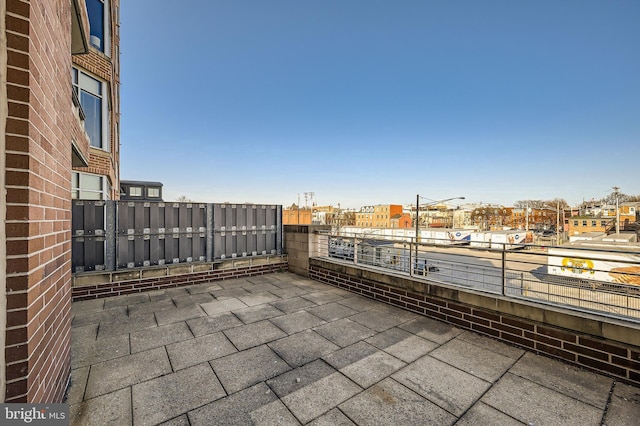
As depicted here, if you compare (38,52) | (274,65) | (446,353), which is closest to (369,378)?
(446,353)

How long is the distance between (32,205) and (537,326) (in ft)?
17.8

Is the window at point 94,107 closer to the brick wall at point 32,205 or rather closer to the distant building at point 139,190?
the brick wall at point 32,205

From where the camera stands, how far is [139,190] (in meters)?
32.4

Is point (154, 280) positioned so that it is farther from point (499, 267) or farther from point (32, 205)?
point (499, 267)

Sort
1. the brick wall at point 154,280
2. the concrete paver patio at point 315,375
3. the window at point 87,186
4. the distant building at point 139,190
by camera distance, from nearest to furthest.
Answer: the concrete paver patio at point 315,375
the brick wall at point 154,280
the window at point 87,186
the distant building at point 139,190

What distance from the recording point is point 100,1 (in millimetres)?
8719

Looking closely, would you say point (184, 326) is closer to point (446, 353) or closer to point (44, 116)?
point (44, 116)

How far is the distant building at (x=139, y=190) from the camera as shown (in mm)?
31031

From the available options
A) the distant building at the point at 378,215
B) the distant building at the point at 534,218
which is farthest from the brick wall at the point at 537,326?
the distant building at the point at 534,218

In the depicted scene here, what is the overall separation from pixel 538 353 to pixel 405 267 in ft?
8.48

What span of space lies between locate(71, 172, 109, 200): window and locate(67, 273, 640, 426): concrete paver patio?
4.96 metres

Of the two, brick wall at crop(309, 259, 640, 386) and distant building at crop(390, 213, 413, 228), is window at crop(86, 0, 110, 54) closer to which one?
brick wall at crop(309, 259, 640, 386)

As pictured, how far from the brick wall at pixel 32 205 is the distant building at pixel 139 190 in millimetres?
34235

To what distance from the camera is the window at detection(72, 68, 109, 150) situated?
8250 mm
